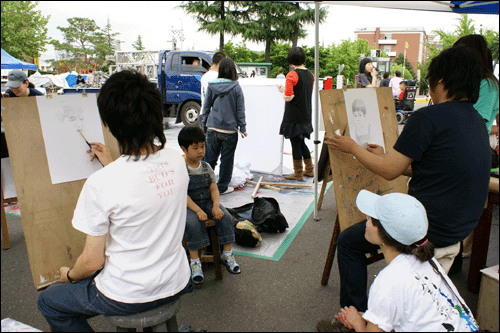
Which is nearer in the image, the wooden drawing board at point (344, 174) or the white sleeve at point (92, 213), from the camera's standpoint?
the white sleeve at point (92, 213)

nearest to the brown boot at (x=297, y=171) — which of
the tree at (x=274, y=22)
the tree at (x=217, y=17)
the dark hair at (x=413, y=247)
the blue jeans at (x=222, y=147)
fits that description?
the blue jeans at (x=222, y=147)

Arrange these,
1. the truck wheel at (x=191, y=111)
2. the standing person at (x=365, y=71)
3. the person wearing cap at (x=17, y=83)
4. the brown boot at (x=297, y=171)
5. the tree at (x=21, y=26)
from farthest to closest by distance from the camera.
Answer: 1. the truck wheel at (x=191, y=111)
2. the standing person at (x=365, y=71)
3. the brown boot at (x=297, y=171)
4. the person wearing cap at (x=17, y=83)
5. the tree at (x=21, y=26)

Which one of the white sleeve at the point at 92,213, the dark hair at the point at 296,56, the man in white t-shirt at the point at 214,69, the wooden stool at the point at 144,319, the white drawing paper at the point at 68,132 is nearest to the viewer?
the white sleeve at the point at 92,213

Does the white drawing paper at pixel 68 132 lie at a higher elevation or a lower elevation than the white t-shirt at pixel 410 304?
higher

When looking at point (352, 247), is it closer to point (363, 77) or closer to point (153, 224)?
point (153, 224)

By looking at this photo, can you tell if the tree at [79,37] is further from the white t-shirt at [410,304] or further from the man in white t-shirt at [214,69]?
the white t-shirt at [410,304]

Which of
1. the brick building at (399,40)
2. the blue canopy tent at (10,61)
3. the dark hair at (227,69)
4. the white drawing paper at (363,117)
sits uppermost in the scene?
the brick building at (399,40)

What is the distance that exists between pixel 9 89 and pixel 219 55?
246 cm

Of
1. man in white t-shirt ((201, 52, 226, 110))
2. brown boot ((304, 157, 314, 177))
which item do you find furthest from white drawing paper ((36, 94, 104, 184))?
brown boot ((304, 157, 314, 177))

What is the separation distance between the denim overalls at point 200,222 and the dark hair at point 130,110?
1146 mm

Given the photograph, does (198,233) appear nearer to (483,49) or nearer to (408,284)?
(408,284)

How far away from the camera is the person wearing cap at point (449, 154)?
1644 millimetres

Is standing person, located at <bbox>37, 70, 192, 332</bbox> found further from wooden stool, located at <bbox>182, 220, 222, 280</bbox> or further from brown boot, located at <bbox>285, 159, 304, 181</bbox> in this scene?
brown boot, located at <bbox>285, 159, 304, 181</bbox>

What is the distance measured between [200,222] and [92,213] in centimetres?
126
